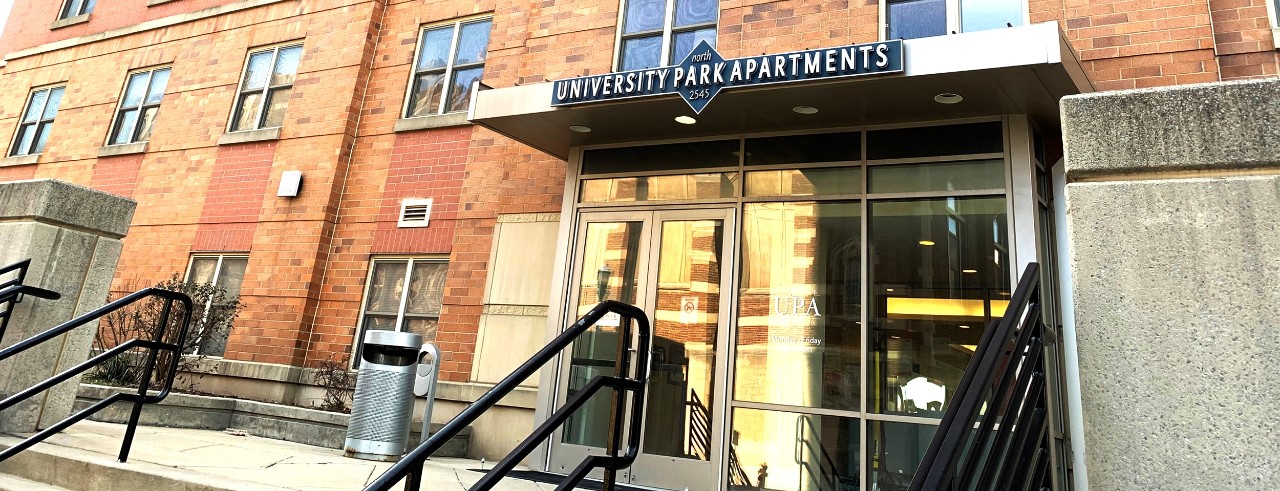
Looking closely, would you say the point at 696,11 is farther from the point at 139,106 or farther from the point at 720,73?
the point at 139,106

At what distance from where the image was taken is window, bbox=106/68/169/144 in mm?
13062

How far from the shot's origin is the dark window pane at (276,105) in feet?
38.4

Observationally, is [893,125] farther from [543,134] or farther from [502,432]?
[502,432]

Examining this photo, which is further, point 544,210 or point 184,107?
point 184,107

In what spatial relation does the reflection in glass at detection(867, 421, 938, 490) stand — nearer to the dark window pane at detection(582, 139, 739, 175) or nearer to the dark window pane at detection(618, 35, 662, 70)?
the dark window pane at detection(582, 139, 739, 175)

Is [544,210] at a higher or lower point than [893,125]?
lower

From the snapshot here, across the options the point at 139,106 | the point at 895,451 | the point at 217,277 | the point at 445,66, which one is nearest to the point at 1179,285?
the point at 895,451

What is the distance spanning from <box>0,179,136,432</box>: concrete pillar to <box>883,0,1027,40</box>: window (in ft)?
22.9

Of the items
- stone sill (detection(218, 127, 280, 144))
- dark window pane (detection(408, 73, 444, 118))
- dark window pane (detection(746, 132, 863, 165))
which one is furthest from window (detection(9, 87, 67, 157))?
dark window pane (detection(746, 132, 863, 165))

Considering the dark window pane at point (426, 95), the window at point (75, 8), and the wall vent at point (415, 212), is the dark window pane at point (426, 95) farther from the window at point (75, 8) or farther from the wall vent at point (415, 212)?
the window at point (75, 8)

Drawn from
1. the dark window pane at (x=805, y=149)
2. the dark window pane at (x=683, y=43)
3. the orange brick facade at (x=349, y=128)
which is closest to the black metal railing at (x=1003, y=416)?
the dark window pane at (x=805, y=149)

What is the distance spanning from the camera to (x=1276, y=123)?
7.14 ft

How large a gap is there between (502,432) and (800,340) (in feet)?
11.2

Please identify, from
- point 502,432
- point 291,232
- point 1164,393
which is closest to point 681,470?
point 502,432
